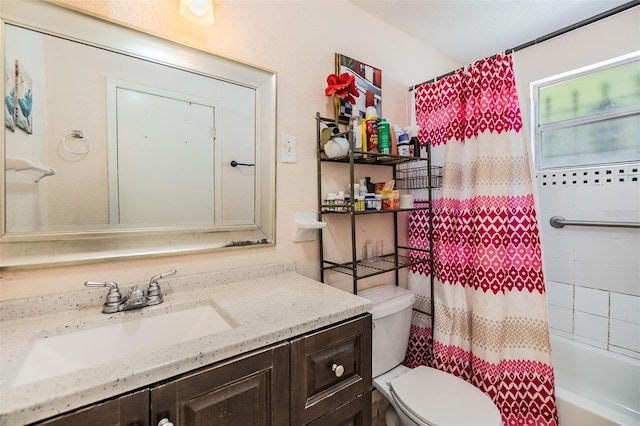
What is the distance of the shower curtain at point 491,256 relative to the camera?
4.37 feet

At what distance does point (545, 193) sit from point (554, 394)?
1.24 metres

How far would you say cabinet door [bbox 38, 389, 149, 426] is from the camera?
19.3 inches

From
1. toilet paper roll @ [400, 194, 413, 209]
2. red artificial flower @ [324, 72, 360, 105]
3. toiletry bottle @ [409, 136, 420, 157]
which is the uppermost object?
red artificial flower @ [324, 72, 360, 105]

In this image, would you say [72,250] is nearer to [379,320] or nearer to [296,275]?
[296,275]

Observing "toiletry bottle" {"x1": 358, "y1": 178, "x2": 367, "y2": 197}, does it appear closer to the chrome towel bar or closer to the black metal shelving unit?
the black metal shelving unit

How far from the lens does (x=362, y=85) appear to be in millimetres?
1586

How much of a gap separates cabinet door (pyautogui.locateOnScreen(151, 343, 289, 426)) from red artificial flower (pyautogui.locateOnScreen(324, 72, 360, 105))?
1131 mm

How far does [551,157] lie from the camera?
6.47 ft

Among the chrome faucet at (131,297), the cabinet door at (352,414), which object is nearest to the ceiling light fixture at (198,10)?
the chrome faucet at (131,297)

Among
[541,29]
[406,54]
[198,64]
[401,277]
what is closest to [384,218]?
[401,277]

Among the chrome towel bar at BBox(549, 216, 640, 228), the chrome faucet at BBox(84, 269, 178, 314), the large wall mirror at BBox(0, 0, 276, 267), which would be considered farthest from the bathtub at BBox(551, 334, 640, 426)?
the chrome faucet at BBox(84, 269, 178, 314)

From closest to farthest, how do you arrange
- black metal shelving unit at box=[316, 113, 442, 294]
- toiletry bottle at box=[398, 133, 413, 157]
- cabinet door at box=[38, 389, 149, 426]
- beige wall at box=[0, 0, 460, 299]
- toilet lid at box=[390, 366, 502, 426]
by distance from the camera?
cabinet door at box=[38, 389, 149, 426], beige wall at box=[0, 0, 460, 299], toilet lid at box=[390, 366, 502, 426], black metal shelving unit at box=[316, 113, 442, 294], toiletry bottle at box=[398, 133, 413, 157]

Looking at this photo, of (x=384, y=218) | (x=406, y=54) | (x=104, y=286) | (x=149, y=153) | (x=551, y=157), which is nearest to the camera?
(x=104, y=286)

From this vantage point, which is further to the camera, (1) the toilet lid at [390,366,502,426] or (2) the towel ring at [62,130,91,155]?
(1) the toilet lid at [390,366,502,426]
